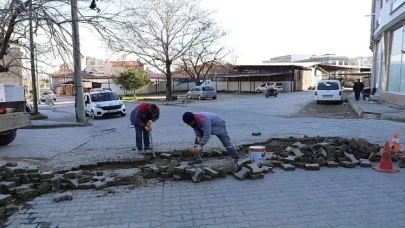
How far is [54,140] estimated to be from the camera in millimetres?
10750

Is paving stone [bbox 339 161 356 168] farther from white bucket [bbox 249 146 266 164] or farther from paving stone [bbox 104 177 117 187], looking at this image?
paving stone [bbox 104 177 117 187]

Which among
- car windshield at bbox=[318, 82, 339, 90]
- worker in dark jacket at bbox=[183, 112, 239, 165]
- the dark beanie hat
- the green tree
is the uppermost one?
the green tree

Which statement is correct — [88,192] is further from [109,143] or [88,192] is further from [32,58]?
[32,58]

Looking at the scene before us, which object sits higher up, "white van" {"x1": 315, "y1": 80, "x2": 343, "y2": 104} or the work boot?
"white van" {"x1": 315, "y1": 80, "x2": 343, "y2": 104}

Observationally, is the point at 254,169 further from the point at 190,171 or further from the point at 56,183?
the point at 56,183

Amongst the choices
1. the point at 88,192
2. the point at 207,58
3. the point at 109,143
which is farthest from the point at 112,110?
the point at 207,58

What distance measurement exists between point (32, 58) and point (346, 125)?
11.5m

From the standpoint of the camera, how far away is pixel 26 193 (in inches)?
196

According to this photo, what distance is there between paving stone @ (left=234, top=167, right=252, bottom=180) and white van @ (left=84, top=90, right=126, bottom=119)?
1464 centimetres

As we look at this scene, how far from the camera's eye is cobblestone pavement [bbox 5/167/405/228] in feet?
13.1

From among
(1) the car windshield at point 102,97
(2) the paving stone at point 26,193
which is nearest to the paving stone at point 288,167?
(2) the paving stone at point 26,193

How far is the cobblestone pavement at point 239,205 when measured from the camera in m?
4.01

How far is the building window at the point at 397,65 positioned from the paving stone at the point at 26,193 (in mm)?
18346

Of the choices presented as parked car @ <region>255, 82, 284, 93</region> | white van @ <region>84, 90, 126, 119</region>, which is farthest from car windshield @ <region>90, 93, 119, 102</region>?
parked car @ <region>255, 82, 284, 93</region>
